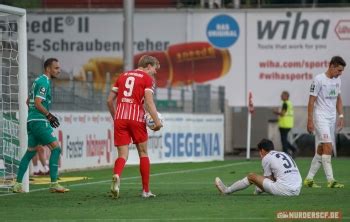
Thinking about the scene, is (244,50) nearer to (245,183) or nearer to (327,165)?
(327,165)

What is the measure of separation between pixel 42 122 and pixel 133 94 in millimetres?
2174

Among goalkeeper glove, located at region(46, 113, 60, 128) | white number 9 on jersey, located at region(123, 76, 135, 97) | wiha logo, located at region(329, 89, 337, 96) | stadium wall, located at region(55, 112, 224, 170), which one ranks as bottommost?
stadium wall, located at region(55, 112, 224, 170)

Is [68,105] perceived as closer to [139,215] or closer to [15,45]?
[15,45]

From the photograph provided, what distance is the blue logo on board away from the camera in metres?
43.7

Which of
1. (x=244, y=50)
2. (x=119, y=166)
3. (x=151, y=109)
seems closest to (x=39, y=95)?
(x=119, y=166)

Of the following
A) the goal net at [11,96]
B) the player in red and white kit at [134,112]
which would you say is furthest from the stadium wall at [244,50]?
the player in red and white kit at [134,112]

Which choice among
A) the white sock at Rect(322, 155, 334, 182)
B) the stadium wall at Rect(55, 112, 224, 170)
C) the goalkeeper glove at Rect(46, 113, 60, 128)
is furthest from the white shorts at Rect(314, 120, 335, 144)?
the stadium wall at Rect(55, 112, 224, 170)

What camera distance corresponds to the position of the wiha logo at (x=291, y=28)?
43.6m

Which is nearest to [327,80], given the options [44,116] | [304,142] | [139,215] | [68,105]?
[44,116]

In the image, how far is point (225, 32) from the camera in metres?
43.6

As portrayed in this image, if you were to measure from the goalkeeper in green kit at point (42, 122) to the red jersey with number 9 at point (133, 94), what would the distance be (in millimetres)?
1671

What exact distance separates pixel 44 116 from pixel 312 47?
2546cm

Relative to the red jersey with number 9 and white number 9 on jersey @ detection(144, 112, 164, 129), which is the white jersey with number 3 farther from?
the red jersey with number 9

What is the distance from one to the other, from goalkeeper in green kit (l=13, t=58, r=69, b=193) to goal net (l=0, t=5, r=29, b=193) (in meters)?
0.53
